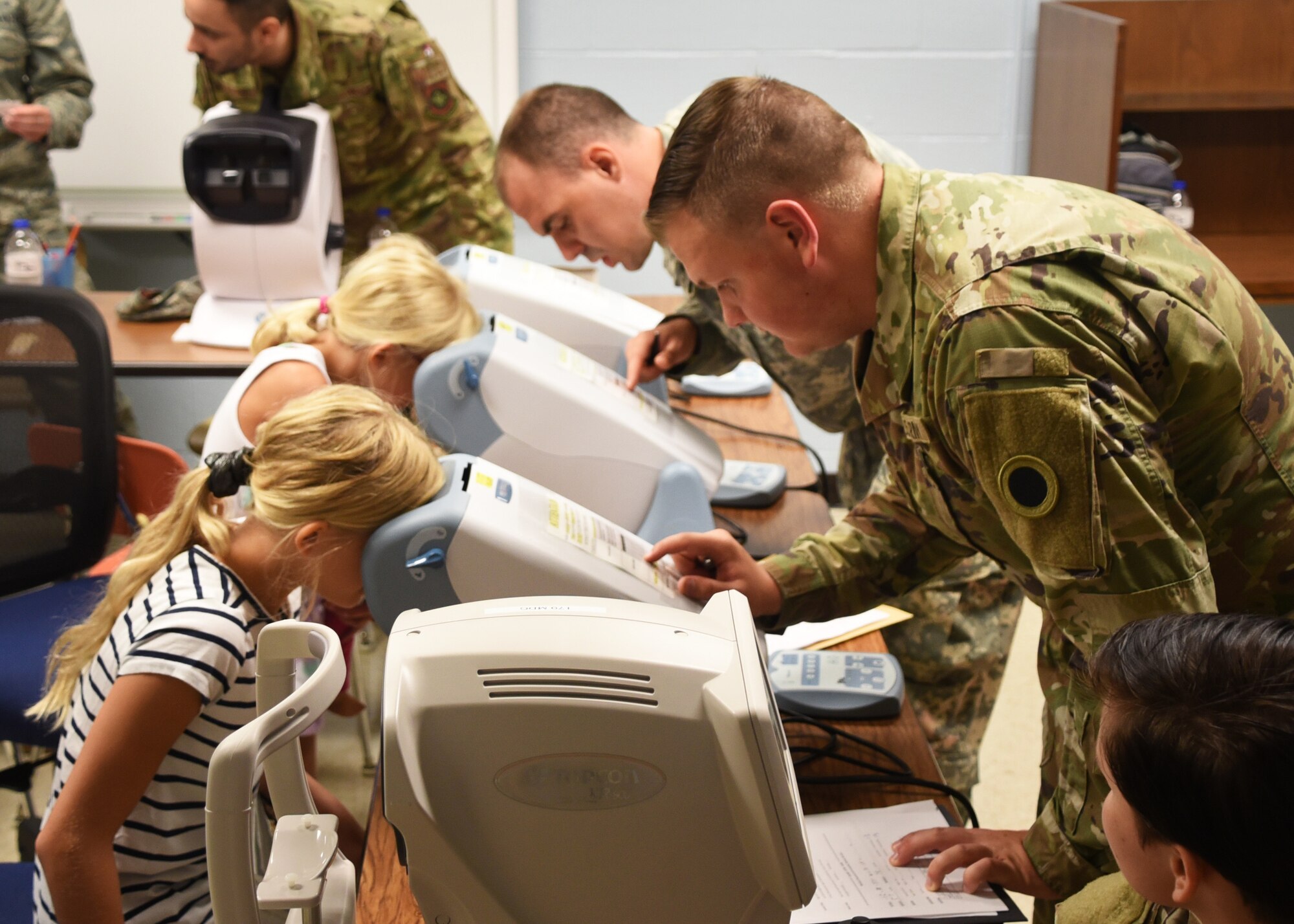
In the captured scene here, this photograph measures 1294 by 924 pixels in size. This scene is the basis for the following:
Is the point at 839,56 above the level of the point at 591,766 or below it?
above

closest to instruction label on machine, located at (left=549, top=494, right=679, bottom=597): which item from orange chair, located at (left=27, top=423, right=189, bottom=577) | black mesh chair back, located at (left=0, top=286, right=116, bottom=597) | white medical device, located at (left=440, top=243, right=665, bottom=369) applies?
white medical device, located at (left=440, top=243, right=665, bottom=369)

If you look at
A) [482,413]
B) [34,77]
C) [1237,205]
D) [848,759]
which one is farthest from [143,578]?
[1237,205]

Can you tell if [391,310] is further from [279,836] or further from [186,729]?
[279,836]

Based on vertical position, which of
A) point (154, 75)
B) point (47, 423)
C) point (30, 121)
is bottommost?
point (47, 423)

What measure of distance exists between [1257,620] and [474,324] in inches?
50.6

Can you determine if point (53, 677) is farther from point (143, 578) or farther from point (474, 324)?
point (474, 324)

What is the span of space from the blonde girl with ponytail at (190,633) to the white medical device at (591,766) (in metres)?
0.41

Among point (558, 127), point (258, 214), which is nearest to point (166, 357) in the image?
point (258, 214)

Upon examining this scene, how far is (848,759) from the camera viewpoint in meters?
1.29

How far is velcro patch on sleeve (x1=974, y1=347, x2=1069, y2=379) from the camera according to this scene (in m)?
0.93

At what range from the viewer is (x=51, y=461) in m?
2.06

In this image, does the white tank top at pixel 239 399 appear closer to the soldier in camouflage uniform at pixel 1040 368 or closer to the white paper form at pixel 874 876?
the soldier in camouflage uniform at pixel 1040 368

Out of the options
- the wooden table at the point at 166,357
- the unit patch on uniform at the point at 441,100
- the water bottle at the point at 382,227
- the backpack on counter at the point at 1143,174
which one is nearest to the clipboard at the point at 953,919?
the wooden table at the point at 166,357

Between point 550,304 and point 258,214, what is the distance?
2.72 feet
